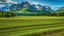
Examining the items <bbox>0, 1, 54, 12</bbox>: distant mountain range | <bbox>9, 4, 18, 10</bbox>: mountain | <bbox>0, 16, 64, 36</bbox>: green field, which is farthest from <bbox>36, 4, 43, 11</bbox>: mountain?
<bbox>9, 4, 18, 10</bbox>: mountain

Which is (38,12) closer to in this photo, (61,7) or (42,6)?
(42,6)

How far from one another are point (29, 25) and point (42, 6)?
0.45m

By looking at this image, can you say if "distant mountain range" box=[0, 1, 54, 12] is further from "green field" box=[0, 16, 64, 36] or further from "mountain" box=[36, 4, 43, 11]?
"green field" box=[0, 16, 64, 36]

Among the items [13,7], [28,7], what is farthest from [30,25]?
[13,7]

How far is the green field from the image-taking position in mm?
2283

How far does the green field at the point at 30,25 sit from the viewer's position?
2283 millimetres

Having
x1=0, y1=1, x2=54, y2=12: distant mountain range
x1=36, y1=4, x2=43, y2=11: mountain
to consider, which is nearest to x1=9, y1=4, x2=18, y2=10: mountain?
x1=0, y1=1, x2=54, y2=12: distant mountain range

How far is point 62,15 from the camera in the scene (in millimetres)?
2604

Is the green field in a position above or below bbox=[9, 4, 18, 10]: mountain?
below

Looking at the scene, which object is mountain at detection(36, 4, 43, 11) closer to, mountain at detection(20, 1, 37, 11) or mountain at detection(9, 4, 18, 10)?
mountain at detection(20, 1, 37, 11)

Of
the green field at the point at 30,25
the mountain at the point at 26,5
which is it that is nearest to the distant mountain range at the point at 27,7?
the mountain at the point at 26,5

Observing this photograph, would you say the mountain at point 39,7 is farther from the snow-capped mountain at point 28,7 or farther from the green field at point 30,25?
the green field at point 30,25

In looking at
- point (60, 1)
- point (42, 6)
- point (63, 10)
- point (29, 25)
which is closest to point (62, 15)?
point (63, 10)

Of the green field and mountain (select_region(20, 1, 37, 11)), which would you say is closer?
the green field
